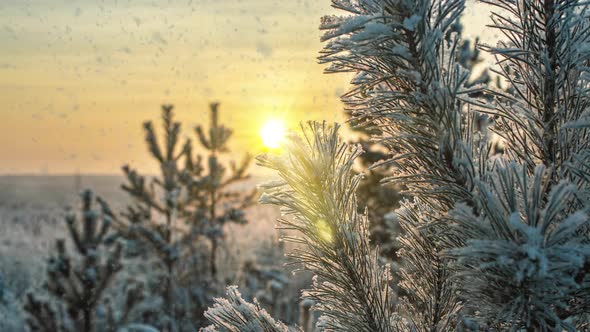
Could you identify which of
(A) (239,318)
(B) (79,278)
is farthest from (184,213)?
(A) (239,318)

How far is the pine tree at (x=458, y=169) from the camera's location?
3.82ft

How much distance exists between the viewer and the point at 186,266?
13.1 m

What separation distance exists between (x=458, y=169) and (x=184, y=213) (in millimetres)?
11256

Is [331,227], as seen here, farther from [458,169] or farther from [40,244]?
[40,244]

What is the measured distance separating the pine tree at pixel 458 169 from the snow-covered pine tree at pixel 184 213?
31.2 ft

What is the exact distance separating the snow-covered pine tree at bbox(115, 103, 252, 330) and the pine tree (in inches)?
375

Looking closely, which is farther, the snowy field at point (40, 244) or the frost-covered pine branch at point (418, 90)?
the snowy field at point (40, 244)

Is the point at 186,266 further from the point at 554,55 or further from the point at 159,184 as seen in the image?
the point at 554,55

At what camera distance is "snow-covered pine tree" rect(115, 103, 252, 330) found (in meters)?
11.0

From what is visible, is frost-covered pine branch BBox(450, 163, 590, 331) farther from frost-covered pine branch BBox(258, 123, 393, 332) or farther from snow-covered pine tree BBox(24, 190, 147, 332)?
snow-covered pine tree BBox(24, 190, 147, 332)

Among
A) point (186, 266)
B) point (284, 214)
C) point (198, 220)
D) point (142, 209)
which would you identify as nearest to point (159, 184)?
point (142, 209)

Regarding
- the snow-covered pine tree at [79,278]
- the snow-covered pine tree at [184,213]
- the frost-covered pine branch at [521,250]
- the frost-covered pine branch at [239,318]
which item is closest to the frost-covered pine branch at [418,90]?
the frost-covered pine branch at [521,250]

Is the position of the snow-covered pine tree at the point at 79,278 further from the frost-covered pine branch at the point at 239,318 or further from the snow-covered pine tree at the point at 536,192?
the snow-covered pine tree at the point at 536,192

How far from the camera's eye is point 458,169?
1318 millimetres
